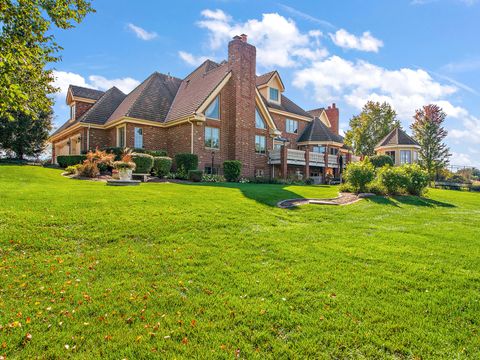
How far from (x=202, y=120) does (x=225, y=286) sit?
1819 cm

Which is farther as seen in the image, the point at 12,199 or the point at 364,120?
the point at 364,120

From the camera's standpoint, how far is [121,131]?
23.6m

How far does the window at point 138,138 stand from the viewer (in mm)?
23109

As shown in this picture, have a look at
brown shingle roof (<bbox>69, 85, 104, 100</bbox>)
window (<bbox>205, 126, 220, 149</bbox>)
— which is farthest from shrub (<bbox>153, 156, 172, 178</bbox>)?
brown shingle roof (<bbox>69, 85, 104, 100</bbox>)

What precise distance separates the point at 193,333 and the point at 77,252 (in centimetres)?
349

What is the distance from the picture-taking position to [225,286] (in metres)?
4.91

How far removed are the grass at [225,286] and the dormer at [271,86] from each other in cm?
2458

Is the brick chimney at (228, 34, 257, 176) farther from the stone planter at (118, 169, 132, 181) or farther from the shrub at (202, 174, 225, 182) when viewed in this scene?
the stone planter at (118, 169, 132, 181)

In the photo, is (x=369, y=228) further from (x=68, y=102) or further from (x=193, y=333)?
(x=68, y=102)

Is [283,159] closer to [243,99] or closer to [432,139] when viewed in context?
[243,99]

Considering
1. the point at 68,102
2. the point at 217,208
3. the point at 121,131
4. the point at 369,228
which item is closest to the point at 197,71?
the point at 121,131

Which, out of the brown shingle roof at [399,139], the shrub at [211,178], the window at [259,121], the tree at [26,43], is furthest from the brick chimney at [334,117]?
the tree at [26,43]

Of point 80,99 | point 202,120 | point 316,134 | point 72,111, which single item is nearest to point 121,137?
point 202,120

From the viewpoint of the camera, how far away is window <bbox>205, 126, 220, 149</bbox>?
75.3 feet
